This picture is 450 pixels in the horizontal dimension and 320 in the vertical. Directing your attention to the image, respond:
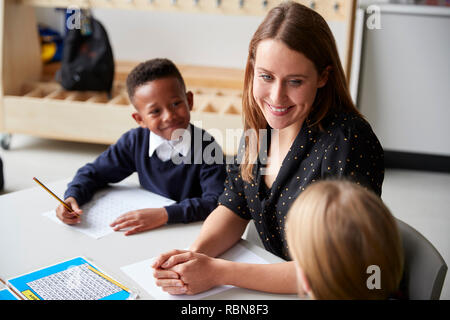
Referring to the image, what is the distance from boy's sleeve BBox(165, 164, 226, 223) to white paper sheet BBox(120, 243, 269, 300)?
0.17 metres

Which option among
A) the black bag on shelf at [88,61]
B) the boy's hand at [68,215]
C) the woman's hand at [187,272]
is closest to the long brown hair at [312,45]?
the woman's hand at [187,272]

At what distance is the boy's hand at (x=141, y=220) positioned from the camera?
4.00ft

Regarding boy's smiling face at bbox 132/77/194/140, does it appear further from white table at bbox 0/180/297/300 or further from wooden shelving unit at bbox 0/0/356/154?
wooden shelving unit at bbox 0/0/356/154

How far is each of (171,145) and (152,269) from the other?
1.81 ft

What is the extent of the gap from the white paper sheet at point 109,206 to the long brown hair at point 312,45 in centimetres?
41

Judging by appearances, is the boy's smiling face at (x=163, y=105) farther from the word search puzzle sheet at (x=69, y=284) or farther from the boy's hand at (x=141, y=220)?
the word search puzzle sheet at (x=69, y=284)

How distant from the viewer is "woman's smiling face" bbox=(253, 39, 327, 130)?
41.5 inches

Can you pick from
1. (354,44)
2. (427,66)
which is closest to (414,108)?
(427,66)

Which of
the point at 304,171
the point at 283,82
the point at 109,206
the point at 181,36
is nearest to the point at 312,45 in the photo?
the point at 283,82

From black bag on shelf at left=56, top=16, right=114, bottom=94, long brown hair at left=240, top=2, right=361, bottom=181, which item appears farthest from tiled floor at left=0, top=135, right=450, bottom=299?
long brown hair at left=240, top=2, right=361, bottom=181

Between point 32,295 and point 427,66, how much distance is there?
2567 millimetres

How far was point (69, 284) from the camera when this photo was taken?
39.0 inches

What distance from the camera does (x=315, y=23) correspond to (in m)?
1.07

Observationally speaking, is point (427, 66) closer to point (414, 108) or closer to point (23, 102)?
point (414, 108)
